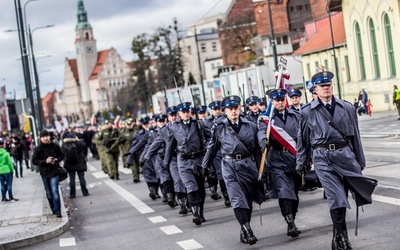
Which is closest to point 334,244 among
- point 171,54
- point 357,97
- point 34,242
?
point 34,242

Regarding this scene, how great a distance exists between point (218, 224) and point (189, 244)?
6.00 ft

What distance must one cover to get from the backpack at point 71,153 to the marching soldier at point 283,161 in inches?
451

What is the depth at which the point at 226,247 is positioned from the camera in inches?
444

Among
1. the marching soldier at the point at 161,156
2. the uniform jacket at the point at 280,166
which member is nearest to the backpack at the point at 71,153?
the marching soldier at the point at 161,156

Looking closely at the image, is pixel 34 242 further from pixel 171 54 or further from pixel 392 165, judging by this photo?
pixel 171 54

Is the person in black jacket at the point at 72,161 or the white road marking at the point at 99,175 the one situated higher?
the person in black jacket at the point at 72,161

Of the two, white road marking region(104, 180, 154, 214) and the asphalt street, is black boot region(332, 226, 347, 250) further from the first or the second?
white road marking region(104, 180, 154, 214)

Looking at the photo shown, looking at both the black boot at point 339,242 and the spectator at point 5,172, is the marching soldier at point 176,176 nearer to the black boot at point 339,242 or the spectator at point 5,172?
the black boot at point 339,242

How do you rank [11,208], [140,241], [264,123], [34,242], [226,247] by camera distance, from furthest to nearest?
[11,208]
[34,242]
[140,241]
[264,123]
[226,247]

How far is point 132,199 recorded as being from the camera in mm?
20516

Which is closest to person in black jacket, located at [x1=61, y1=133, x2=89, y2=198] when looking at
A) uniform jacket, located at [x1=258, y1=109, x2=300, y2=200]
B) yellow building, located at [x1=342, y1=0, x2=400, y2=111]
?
uniform jacket, located at [x1=258, y1=109, x2=300, y2=200]

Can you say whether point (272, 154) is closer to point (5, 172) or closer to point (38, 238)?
point (38, 238)

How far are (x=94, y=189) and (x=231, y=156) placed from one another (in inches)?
556

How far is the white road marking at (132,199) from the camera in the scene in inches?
696
